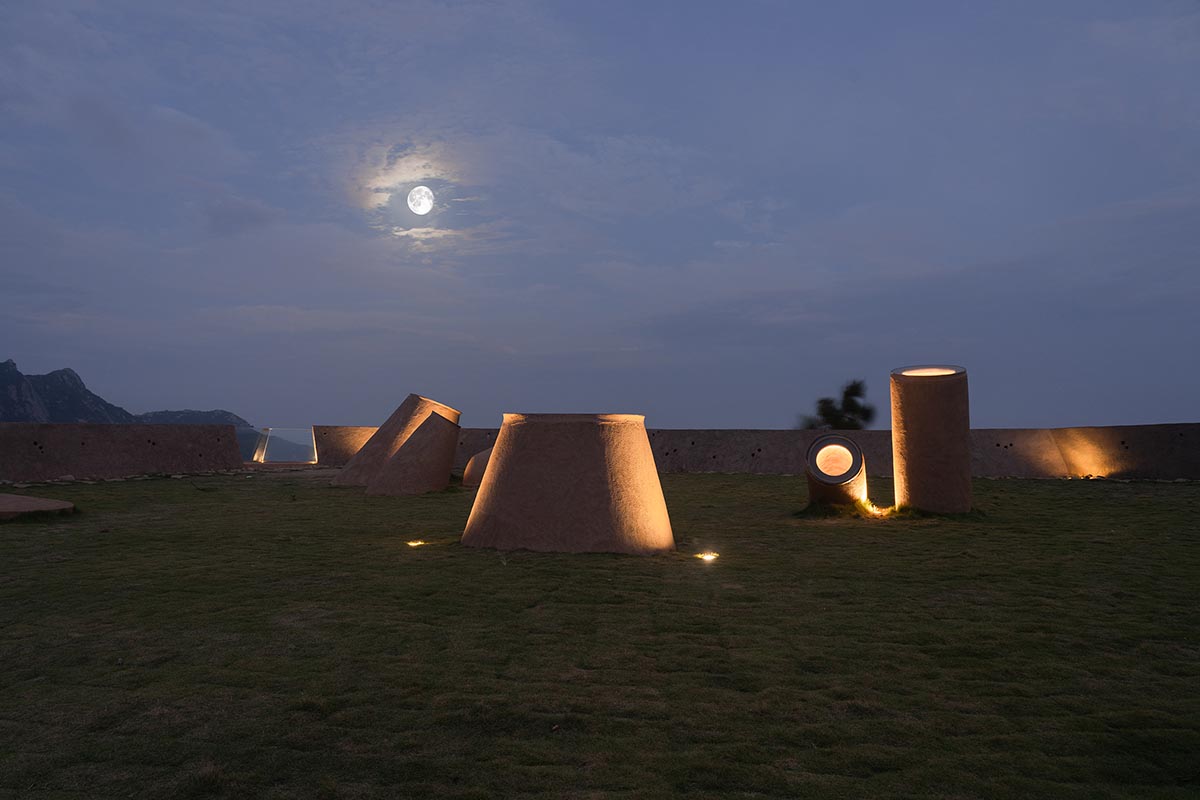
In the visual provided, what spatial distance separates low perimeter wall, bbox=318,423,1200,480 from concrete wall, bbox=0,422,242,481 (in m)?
6.91

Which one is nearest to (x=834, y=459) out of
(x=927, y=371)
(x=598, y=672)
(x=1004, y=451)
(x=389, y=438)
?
(x=927, y=371)

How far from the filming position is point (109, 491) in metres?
14.4

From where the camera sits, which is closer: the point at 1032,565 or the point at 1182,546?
the point at 1032,565

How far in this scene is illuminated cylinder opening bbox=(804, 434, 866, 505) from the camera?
1088 centimetres

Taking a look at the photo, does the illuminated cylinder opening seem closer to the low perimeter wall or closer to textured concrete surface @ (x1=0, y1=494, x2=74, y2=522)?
the low perimeter wall

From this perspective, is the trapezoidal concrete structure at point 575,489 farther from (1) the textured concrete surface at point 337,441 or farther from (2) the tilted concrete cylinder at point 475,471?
(1) the textured concrete surface at point 337,441

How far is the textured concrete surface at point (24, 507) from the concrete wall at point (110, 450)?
20.0 ft

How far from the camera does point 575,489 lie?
726 cm

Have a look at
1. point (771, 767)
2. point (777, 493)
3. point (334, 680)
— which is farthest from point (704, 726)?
point (777, 493)

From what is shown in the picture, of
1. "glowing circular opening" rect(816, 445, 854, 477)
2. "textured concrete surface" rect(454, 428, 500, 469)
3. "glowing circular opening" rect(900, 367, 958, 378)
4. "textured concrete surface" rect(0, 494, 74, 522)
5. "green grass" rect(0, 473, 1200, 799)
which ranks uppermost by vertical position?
"glowing circular opening" rect(900, 367, 958, 378)

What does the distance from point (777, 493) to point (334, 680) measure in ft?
38.2

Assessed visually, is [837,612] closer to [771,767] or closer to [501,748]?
[771,767]

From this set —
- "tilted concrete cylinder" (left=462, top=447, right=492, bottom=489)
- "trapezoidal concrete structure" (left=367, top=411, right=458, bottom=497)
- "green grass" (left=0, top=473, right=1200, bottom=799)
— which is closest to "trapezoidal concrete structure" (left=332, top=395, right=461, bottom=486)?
"trapezoidal concrete structure" (left=367, top=411, right=458, bottom=497)

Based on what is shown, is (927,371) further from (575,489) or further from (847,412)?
(847,412)
